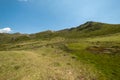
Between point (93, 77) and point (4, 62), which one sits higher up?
point (4, 62)

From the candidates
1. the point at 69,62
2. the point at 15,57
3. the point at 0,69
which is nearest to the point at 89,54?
the point at 69,62

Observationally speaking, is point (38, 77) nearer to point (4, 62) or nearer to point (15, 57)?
point (4, 62)

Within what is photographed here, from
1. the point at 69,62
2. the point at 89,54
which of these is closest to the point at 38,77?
the point at 69,62

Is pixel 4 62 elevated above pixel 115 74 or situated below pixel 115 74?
above

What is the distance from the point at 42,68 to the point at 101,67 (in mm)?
12444

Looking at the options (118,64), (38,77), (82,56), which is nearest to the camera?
(38,77)

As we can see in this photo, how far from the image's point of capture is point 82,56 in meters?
46.3

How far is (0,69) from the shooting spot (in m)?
34.1

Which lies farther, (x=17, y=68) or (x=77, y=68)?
(x=77, y=68)

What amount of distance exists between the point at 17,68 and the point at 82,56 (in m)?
18.9

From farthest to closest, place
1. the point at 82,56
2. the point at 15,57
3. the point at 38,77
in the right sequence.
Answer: the point at 82,56 < the point at 15,57 < the point at 38,77

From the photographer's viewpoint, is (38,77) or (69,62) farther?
(69,62)

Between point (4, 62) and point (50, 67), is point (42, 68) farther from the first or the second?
point (4, 62)

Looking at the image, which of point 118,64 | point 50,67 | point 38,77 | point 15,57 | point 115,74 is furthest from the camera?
point 15,57
